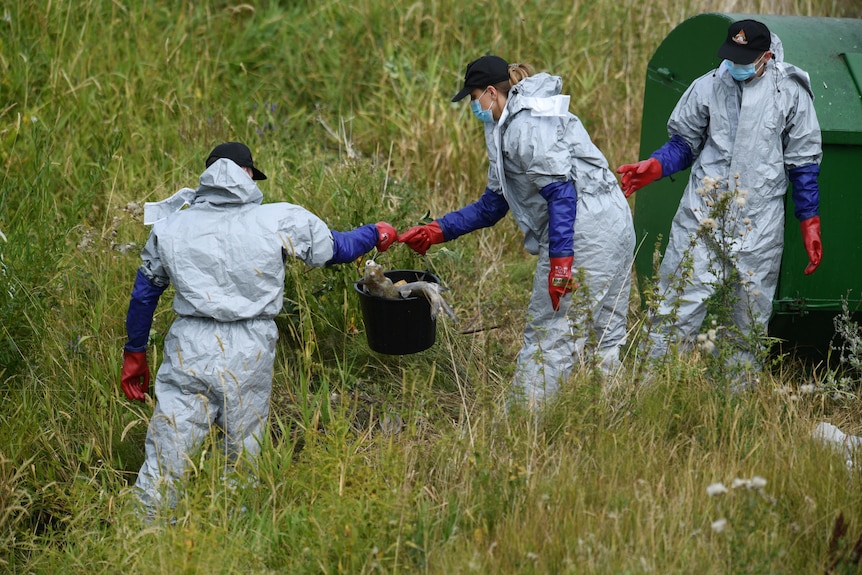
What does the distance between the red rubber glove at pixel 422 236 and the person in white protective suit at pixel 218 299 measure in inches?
19.4

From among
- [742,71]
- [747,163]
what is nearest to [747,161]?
[747,163]

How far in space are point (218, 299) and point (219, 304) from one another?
2 centimetres

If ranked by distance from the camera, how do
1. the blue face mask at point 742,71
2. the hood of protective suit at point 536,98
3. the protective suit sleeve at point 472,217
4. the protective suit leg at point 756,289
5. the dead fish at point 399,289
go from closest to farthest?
the dead fish at point 399,289, the hood of protective suit at point 536,98, the blue face mask at point 742,71, the protective suit leg at point 756,289, the protective suit sleeve at point 472,217

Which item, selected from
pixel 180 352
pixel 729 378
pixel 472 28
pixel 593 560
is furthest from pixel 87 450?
pixel 472 28

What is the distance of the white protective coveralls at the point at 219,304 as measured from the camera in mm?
3672

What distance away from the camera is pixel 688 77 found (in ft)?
16.1

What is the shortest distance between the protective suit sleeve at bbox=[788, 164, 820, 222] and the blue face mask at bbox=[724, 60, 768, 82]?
0.44 metres

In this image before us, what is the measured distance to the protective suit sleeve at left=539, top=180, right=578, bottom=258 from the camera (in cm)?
405

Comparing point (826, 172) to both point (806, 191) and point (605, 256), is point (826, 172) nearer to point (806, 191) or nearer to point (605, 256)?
point (806, 191)

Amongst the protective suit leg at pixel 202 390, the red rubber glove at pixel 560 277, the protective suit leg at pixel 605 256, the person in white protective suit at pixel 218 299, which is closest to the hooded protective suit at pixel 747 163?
the protective suit leg at pixel 605 256

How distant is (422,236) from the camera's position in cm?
439

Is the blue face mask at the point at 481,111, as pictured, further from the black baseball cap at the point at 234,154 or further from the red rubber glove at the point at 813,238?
the red rubber glove at the point at 813,238

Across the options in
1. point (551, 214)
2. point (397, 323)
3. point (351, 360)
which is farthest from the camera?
point (351, 360)

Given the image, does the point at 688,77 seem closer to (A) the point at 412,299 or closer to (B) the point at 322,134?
(A) the point at 412,299
